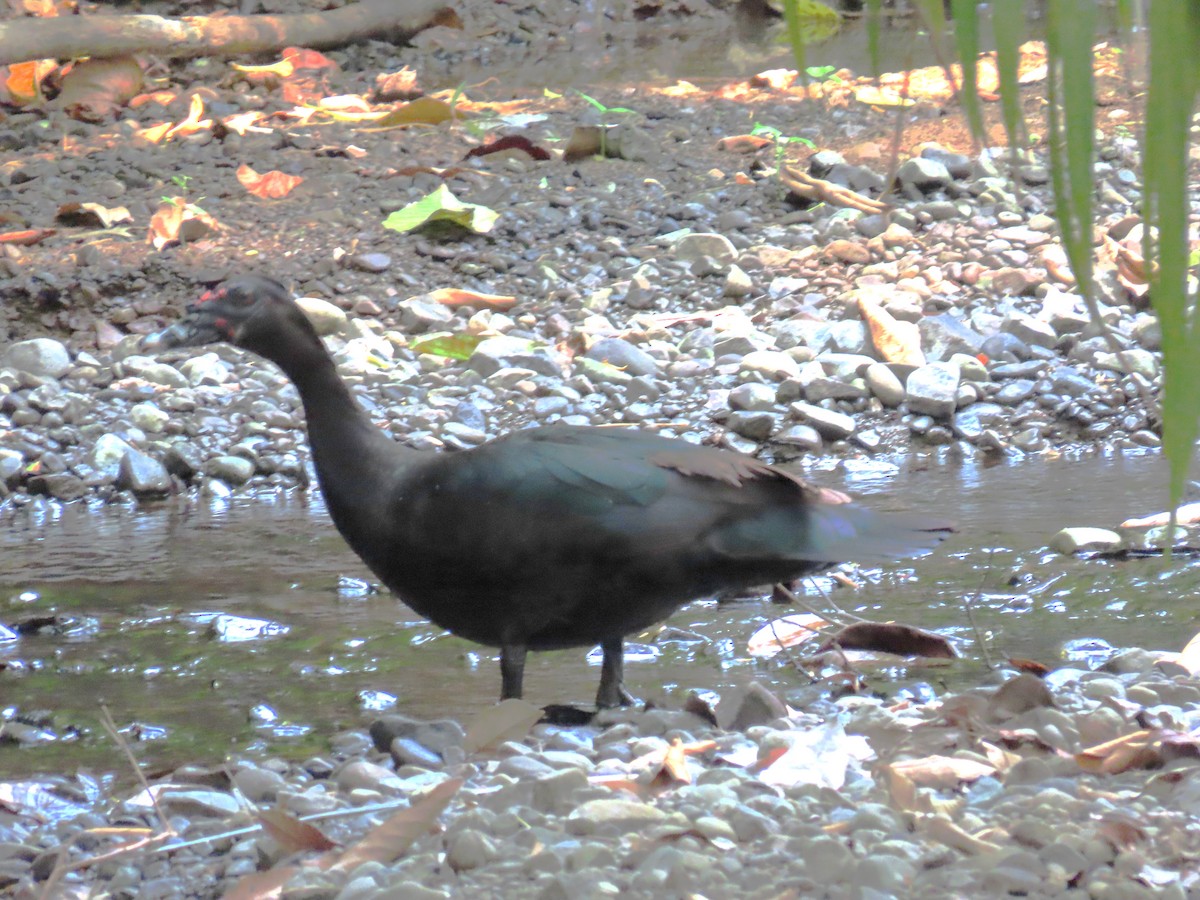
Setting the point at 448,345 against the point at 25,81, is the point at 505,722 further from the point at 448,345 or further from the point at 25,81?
the point at 25,81

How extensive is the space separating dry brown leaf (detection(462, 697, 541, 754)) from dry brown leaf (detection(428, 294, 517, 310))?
363cm

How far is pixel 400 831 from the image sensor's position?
6.49ft

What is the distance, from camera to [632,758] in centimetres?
252

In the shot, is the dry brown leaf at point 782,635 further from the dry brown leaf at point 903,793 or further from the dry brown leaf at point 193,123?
the dry brown leaf at point 193,123

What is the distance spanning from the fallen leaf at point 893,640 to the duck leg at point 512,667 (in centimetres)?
69

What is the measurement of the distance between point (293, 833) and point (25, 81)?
7.10 m

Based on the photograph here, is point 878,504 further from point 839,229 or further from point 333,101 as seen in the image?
point 333,101

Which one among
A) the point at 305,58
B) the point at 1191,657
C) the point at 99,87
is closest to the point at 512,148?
the point at 99,87

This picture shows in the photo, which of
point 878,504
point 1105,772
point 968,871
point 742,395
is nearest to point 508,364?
point 742,395

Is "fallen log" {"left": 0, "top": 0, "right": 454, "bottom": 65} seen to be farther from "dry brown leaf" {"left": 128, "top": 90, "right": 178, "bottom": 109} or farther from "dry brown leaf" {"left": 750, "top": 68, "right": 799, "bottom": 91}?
"dry brown leaf" {"left": 750, "top": 68, "right": 799, "bottom": 91}

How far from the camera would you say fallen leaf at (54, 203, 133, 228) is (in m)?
6.53

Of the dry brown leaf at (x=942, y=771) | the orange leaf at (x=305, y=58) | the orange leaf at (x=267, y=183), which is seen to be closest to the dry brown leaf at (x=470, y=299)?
the orange leaf at (x=267, y=183)

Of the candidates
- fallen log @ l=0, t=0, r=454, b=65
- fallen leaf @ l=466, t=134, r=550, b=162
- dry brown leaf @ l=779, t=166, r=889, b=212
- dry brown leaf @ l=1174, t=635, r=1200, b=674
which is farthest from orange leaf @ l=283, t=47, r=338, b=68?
dry brown leaf @ l=1174, t=635, r=1200, b=674

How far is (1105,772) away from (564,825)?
2.53 feet
